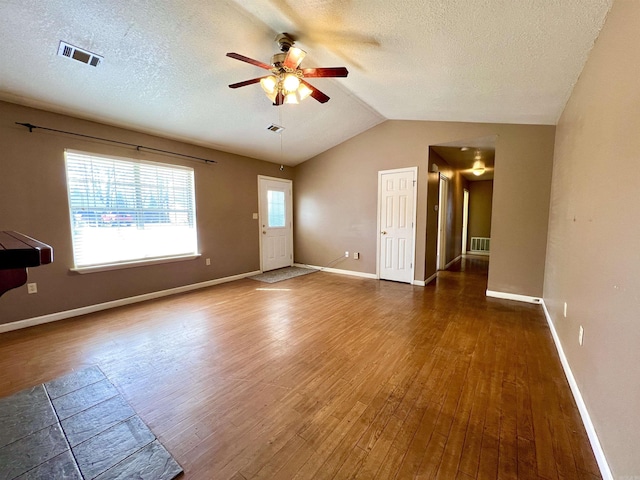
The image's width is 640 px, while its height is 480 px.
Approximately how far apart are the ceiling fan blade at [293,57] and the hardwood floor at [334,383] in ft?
8.44

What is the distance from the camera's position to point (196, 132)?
3.98 m

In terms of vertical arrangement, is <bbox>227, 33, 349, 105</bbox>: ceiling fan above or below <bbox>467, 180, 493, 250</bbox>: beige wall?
above

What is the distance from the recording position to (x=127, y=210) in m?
3.67

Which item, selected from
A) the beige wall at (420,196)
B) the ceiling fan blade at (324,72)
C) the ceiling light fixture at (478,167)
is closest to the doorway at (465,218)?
the ceiling light fixture at (478,167)

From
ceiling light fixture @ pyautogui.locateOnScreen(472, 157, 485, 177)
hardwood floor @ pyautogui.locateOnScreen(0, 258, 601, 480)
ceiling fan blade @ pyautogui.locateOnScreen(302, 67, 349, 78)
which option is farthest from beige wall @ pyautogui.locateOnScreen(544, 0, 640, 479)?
ceiling light fixture @ pyautogui.locateOnScreen(472, 157, 485, 177)

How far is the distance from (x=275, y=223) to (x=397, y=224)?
2662 millimetres

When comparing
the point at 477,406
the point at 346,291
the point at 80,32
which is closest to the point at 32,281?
the point at 80,32

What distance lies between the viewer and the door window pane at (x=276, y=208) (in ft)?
18.9

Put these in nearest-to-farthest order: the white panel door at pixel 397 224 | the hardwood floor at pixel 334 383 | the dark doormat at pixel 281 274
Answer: the hardwood floor at pixel 334 383 → the white panel door at pixel 397 224 → the dark doormat at pixel 281 274

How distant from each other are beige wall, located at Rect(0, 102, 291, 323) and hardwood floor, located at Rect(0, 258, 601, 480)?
0.33 m

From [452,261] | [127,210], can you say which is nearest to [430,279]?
[452,261]

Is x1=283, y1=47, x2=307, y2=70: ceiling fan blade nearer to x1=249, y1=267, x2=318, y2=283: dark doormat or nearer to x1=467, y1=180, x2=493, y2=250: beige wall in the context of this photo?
x1=249, y1=267, x2=318, y2=283: dark doormat

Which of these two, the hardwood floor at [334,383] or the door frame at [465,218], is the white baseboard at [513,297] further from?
Answer: the door frame at [465,218]

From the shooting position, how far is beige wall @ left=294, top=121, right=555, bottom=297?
11.9 ft
